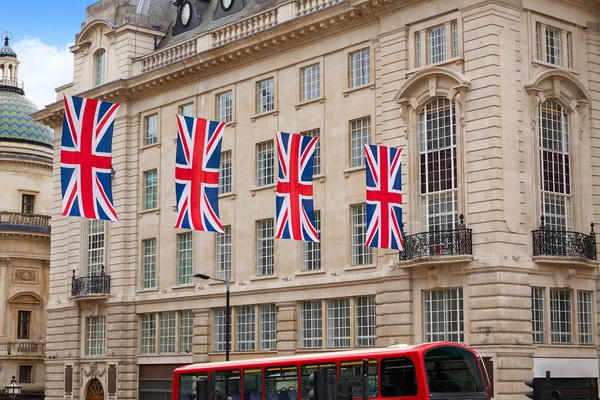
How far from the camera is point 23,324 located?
8119cm

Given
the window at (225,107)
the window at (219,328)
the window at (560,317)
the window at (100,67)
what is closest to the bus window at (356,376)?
the window at (560,317)

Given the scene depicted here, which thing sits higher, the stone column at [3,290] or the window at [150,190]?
the window at [150,190]

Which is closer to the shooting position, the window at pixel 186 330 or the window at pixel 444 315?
the window at pixel 444 315

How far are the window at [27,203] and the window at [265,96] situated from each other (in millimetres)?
38786

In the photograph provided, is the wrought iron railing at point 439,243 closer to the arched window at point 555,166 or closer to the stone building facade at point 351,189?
the stone building facade at point 351,189

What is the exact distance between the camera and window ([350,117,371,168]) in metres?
44.9

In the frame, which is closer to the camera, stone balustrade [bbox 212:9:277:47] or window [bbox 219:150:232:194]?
stone balustrade [bbox 212:9:277:47]

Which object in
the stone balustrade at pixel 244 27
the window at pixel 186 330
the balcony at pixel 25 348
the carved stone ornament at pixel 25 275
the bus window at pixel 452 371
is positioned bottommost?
the bus window at pixel 452 371

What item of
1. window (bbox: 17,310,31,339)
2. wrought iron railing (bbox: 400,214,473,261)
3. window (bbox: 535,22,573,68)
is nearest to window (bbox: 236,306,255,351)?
wrought iron railing (bbox: 400,214,473,261)

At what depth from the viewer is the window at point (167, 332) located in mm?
53312

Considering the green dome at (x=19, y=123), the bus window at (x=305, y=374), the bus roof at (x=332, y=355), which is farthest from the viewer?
the green dome at (x=19, y=123)

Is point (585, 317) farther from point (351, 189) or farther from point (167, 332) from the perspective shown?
point (167, 332)

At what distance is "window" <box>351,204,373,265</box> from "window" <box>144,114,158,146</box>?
14.2m

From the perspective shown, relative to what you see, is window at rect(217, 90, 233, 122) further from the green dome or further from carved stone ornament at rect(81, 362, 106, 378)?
the green dome
